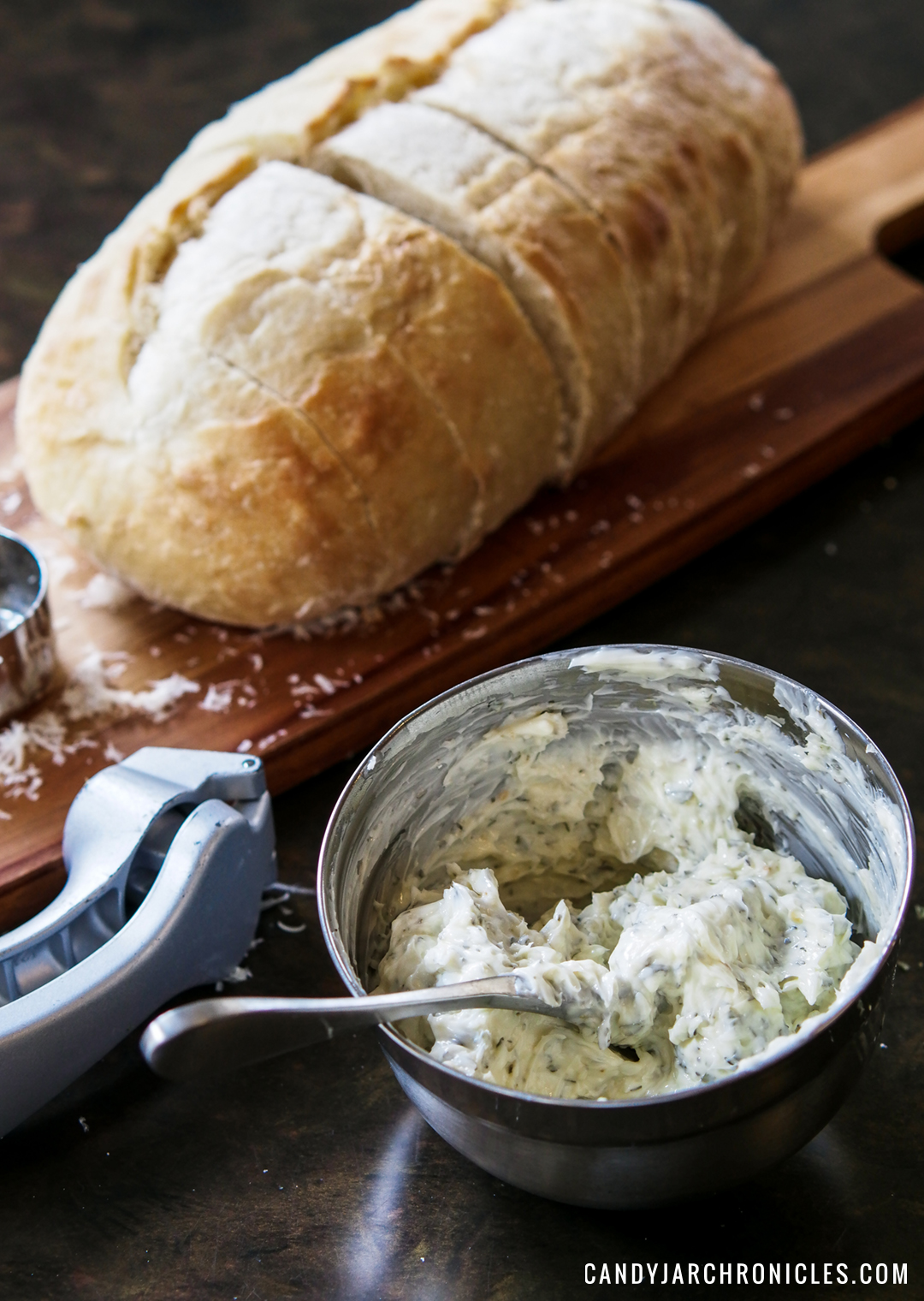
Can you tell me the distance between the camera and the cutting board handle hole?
2.56 m

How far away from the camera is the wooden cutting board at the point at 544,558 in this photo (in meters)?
1.69

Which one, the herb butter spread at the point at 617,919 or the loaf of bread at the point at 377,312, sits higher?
the loaf of bread at the point at 377,312

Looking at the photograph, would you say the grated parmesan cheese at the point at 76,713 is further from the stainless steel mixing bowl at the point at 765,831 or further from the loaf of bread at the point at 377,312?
the stainless steel mixing bowl at the point at 765,831

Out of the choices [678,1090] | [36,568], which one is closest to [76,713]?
[36,568]

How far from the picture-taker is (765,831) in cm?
143

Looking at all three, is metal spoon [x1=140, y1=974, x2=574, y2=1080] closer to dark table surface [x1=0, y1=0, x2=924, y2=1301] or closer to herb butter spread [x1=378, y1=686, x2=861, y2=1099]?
herb butter spread [x1=378, y1=686, x2=861, y2=1099]

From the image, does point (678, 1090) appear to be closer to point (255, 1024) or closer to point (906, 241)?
point (255, 1024)

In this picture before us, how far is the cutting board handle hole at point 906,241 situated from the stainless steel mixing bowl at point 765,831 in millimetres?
1538

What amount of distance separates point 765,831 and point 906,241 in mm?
1679

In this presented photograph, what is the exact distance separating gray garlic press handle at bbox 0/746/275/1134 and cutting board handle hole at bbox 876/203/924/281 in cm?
177

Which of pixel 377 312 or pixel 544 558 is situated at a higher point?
pixel 377 312

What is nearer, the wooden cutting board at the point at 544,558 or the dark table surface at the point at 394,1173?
the dark table surface at the point at 394,1173

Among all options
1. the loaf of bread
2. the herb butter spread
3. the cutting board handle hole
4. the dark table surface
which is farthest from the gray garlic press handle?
the cutting board handle hole

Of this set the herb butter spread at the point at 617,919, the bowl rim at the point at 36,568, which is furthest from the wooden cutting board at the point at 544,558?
the herb butter spread at the point at 617,919
